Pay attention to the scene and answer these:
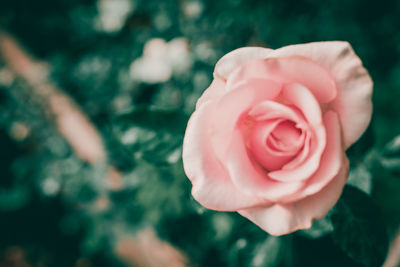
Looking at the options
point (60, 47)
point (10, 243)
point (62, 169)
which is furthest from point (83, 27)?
point (10, 243)

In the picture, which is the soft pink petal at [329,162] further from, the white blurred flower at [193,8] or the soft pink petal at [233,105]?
the white blurred flower at [193,8]

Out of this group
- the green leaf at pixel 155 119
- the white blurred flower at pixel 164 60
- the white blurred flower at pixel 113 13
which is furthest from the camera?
the white blurred flower at pixel 113 13

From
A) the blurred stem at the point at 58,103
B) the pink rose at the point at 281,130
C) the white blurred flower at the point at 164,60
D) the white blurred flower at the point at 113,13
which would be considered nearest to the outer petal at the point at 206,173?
the pink rose at the point at 281,130

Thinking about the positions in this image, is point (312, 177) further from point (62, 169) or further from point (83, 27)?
point (83, 27)

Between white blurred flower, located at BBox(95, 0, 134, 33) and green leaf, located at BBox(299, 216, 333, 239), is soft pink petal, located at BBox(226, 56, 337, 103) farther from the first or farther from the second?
white blurred flower, located at BBox(95, 0, 134, 33)

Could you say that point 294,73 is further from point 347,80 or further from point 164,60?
point 164,60

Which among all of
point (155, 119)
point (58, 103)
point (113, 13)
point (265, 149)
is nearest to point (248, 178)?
point (265, 149)

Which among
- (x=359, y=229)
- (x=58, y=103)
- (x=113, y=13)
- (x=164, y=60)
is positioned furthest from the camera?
(x=58, y=103)
